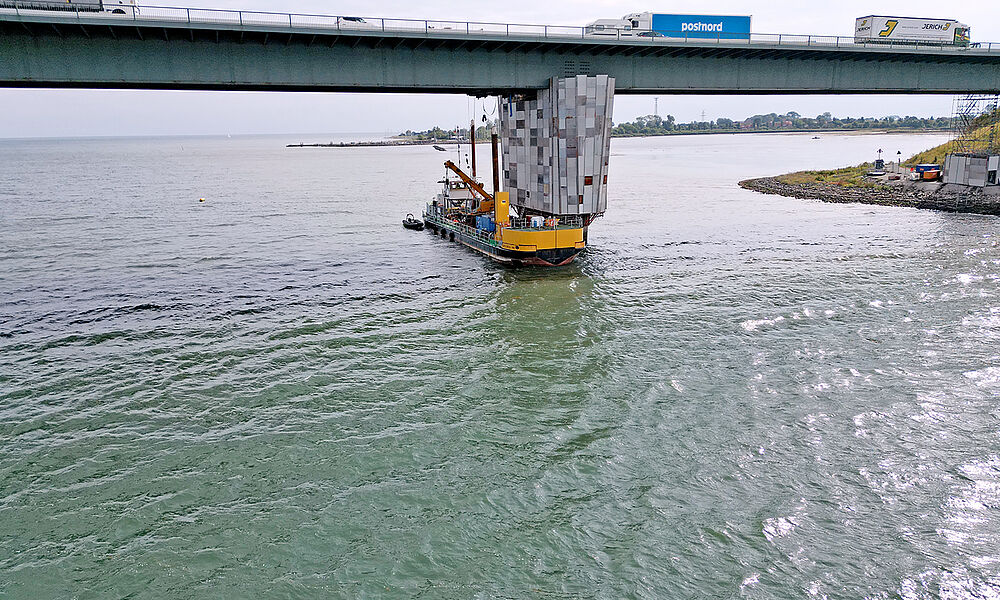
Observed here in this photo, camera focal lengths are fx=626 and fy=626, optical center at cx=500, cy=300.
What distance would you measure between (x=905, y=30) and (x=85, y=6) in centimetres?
5299

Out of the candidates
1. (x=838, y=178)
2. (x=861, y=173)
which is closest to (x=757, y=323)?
(x=838, y=178)

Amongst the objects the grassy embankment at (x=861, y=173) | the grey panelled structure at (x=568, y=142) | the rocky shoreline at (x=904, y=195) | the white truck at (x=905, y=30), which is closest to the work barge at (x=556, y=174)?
the grey panelled structure at (x=568, y=142)

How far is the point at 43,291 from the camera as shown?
3584 centimetres

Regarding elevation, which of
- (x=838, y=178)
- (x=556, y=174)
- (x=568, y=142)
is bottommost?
(x=838, y=178)

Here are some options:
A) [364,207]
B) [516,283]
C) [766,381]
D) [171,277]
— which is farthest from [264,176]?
[766,381]

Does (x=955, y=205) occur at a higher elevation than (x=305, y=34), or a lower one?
lower

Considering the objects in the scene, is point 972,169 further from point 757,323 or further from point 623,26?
point 757,323

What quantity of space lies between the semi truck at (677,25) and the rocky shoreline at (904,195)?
37.3 meters

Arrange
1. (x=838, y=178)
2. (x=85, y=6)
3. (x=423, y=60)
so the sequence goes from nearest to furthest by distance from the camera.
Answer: (x=85, y=6) → (x=423, y=60) → (x=838, y=178)

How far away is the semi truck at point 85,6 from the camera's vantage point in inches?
1126

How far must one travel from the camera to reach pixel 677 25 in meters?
41.6

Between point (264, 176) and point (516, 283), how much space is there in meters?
113

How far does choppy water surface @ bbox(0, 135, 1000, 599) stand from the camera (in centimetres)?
1312

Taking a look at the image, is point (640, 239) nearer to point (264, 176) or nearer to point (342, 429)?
point (342, 429)
